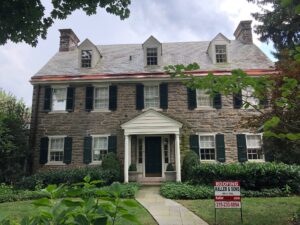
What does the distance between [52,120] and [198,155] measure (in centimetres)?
894

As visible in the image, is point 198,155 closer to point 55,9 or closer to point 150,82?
point 150,82

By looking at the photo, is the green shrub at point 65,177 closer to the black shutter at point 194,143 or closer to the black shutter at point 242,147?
the black shutter at point 194,143

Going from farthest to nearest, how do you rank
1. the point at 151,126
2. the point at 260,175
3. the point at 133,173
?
the point at 151,126 < the point at 133,173 < the point at 260,175

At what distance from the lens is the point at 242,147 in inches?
679

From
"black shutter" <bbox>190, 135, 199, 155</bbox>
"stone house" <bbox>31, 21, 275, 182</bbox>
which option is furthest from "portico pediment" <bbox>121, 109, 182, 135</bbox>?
"black shutter" <bbox>190, 135, 199, 155</bbox>

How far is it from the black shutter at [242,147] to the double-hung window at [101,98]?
803 centimetres

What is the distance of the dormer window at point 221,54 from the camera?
19391 mm

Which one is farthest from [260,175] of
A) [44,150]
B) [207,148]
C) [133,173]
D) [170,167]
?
[44,150]

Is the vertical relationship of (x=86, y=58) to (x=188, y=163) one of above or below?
above

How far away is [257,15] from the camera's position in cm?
1912

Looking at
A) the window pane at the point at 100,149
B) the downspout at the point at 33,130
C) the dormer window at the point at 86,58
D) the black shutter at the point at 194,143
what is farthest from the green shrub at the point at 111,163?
the dormer window at the point at 86,58

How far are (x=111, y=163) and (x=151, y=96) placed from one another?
188 inches

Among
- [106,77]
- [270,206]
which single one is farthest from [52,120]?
[270,206]

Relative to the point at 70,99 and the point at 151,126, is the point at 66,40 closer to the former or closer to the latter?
the point at 70,99
